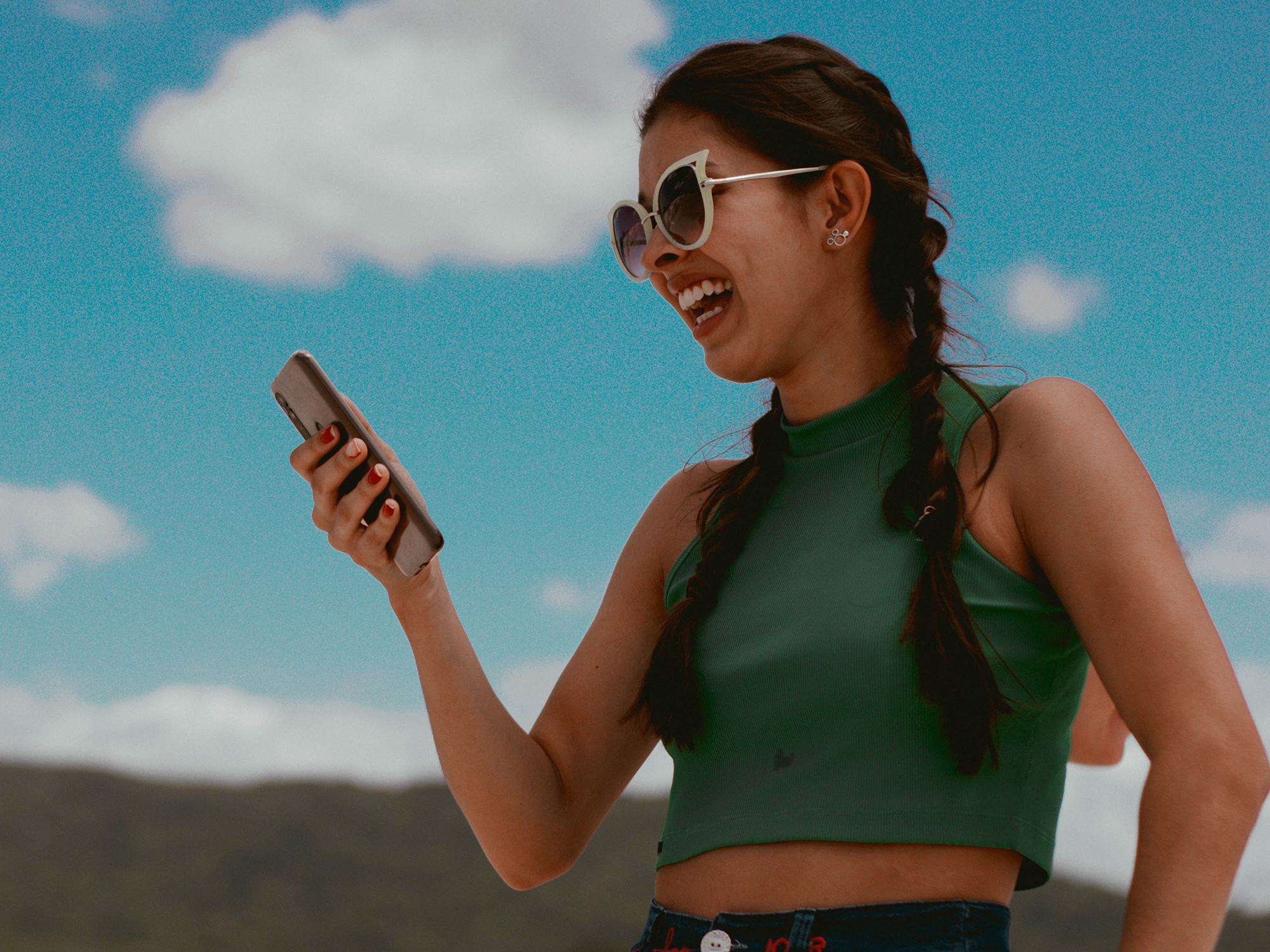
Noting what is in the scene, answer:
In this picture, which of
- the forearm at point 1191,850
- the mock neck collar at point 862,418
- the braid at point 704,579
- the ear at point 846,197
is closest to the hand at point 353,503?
the braid at point 704,579

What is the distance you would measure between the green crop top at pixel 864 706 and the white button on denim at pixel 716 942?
0.44 feet

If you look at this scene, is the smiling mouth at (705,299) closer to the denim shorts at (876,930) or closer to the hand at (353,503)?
the hand at (353,503)

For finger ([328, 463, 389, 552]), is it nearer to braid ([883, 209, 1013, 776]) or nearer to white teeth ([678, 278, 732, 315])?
white teeth ([678, 278, 732, 315])

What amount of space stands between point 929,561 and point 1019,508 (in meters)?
0.16

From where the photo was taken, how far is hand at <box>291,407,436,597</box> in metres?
1.89

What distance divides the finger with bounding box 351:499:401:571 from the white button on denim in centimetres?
83

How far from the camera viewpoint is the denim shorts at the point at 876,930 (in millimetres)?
1508

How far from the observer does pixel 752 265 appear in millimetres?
1952

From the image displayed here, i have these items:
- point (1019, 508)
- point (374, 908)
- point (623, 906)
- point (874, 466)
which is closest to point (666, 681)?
point (874, 466)

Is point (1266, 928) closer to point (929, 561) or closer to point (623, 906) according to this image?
point (623, 906)

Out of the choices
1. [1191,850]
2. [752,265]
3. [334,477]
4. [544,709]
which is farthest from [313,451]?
[1191,850]

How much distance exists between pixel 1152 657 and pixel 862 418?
68 cm

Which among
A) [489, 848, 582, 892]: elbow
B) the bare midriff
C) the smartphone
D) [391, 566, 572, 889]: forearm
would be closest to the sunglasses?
the smartphone

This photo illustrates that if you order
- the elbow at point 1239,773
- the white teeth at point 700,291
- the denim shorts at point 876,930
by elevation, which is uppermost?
the white teeth at point 700,291
